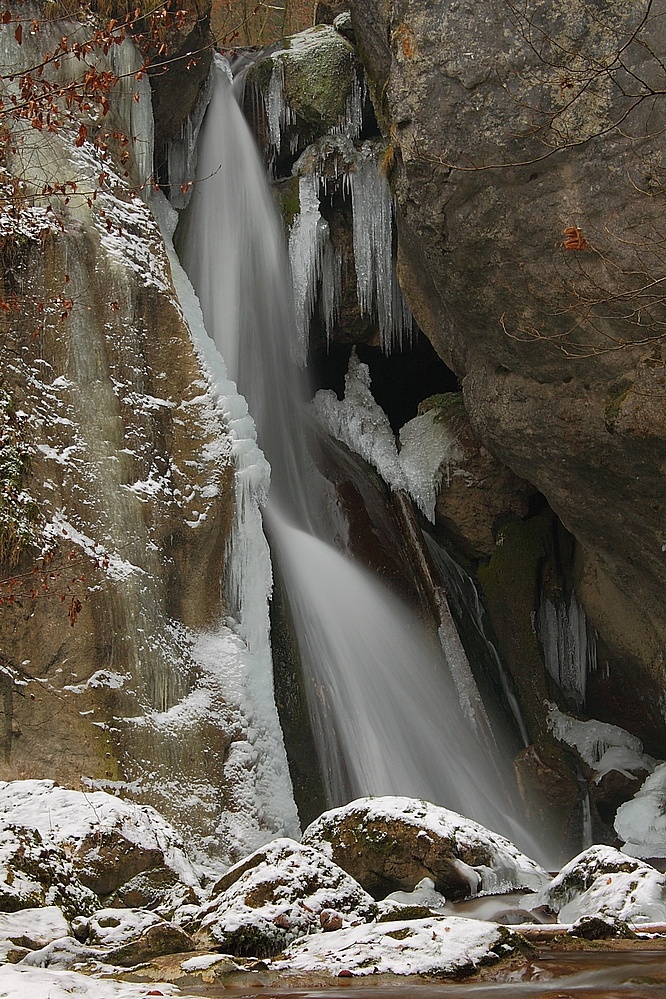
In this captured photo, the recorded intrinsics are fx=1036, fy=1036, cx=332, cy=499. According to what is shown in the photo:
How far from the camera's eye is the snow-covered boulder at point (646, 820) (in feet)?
29.0

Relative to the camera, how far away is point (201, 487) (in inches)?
320

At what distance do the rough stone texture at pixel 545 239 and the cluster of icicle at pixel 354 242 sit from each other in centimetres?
175

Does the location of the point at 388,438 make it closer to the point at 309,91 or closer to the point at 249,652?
the point at 309,91

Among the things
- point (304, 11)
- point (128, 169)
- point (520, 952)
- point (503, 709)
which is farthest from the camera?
point (304, 11)

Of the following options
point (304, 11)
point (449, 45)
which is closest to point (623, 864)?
point (449, 45)

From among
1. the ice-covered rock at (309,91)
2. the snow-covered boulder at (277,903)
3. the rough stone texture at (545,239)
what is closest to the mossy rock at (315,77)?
the ice-covered rock at (309,91)

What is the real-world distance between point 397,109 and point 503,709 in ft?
18.3

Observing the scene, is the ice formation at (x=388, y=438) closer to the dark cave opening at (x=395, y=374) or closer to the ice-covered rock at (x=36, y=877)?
the dark cave opening at (x=395, y=374)

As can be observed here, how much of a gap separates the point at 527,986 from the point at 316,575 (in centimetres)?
575

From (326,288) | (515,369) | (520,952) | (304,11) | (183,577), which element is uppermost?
(304,11)

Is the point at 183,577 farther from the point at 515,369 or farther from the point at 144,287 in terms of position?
the point at 515,369

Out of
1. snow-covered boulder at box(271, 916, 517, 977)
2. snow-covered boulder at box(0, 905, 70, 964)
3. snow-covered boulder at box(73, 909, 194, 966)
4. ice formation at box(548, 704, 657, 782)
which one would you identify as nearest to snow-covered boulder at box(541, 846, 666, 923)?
snow-covered boulder at box(271, 916, 517, 977)

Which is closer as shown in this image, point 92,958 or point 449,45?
point 92,958

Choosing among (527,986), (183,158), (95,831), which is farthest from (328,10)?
(527,986)
